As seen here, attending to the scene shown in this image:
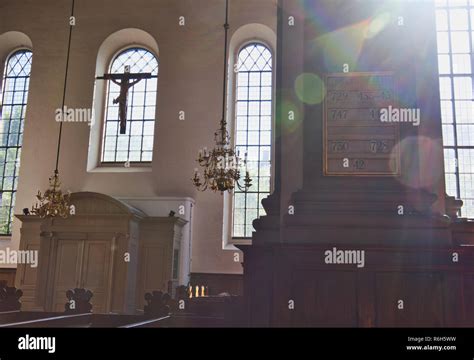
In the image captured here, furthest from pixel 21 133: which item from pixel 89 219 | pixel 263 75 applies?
pixel 263 75

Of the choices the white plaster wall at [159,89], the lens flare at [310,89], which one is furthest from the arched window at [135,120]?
the lens flare at [310,89]

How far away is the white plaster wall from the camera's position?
1073 centimetres

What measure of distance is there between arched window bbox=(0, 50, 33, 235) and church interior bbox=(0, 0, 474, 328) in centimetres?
5

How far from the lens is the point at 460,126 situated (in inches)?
413

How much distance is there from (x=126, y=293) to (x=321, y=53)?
23.5 ft

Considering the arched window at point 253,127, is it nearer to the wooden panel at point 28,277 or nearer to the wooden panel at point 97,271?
the wooden panel at point 97,271

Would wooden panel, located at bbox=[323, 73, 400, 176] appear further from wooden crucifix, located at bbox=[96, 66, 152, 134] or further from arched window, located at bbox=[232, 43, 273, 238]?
wooden crucifix, located at bbox=[96, 66, 152, 134]

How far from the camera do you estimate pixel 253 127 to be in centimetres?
1119

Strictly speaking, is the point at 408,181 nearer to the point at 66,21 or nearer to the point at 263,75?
the point at 263,75

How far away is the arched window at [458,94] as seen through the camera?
10.3 metres

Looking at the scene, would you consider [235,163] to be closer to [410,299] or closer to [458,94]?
[458,94]

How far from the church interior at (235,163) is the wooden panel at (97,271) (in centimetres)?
3

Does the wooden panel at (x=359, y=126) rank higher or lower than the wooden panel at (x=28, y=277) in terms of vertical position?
higher

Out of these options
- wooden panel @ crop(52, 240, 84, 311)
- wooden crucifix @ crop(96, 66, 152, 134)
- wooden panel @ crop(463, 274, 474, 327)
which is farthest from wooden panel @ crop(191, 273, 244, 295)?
wooden panel @ crop(463, 274, 474, 327)
